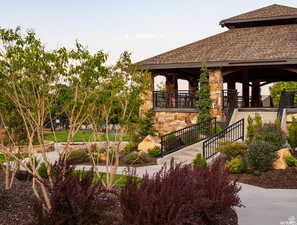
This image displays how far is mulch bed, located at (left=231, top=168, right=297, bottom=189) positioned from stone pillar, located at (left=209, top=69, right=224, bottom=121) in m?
8.38

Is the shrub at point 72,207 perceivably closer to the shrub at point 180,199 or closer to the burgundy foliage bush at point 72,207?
the burgundy foliage bush at point 72,207

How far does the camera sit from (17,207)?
296 inches

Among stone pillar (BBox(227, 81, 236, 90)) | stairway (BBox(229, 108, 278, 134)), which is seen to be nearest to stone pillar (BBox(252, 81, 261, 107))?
stone pillar (BBox(227, 81, 236, 90))

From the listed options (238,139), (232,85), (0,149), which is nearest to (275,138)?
(238,139)

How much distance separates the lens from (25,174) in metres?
11.1

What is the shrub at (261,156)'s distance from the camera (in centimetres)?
1155

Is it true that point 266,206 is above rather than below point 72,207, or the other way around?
below

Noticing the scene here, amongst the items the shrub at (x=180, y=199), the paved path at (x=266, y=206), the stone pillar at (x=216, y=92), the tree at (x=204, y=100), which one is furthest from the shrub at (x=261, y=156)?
the stone pillar at (x=216, y=92)

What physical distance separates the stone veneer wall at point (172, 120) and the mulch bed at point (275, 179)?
896 centimetres

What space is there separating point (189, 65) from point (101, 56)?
12.4 metres

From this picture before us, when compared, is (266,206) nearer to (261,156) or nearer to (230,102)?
(261,156)

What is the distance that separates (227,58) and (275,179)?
391 inches

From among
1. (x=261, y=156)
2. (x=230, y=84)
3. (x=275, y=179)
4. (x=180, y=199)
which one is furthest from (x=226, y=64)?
(x=180, y=199)

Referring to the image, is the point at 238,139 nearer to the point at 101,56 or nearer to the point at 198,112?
the point at 198,112
